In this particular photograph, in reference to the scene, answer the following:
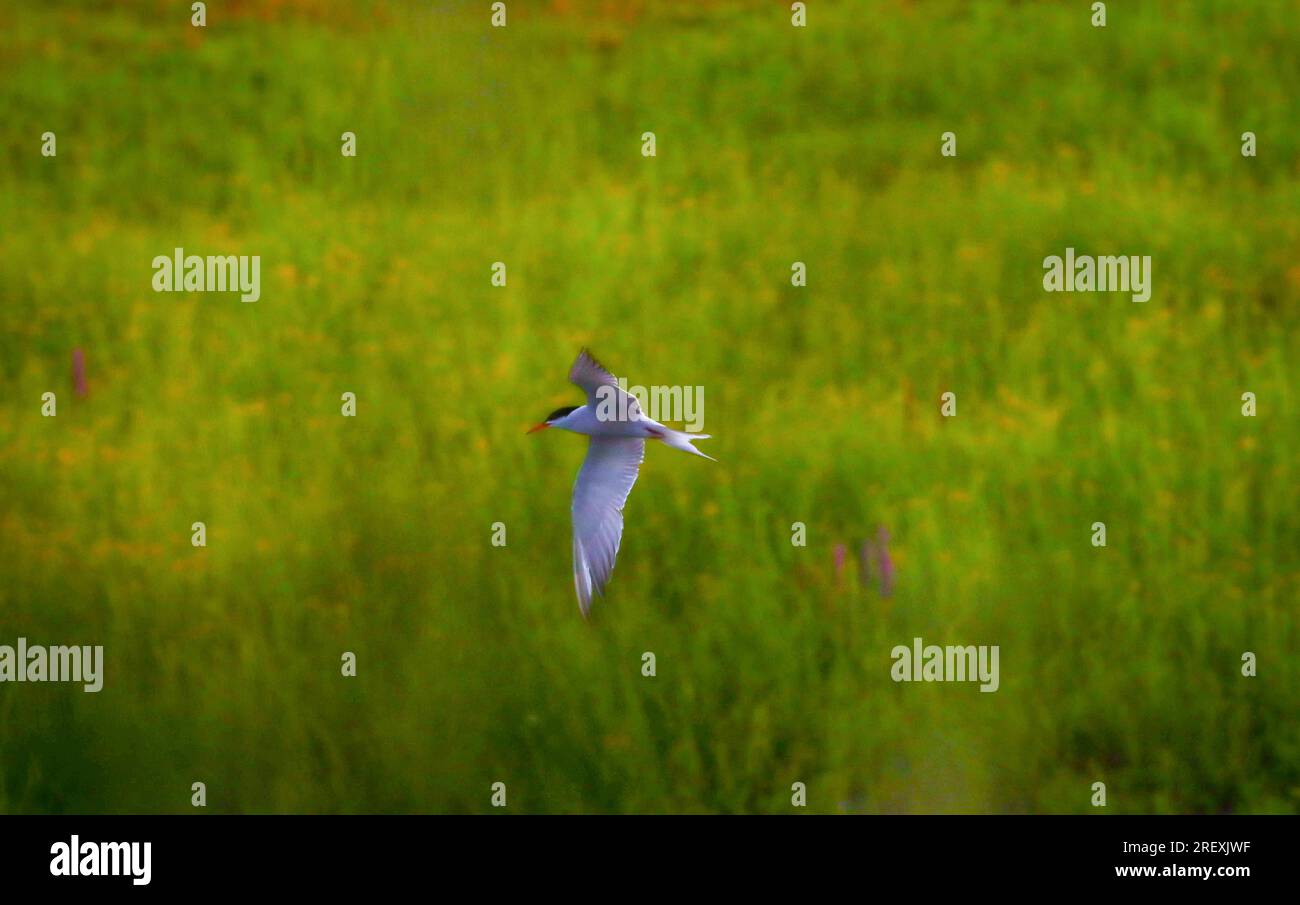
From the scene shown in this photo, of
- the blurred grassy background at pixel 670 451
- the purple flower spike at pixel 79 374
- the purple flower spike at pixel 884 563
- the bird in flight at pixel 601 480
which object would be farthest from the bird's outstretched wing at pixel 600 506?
the purple flower spike at pixel 79 374

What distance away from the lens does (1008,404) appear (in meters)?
7.63

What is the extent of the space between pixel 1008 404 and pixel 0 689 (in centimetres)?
491

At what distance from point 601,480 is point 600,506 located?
112 millimetres

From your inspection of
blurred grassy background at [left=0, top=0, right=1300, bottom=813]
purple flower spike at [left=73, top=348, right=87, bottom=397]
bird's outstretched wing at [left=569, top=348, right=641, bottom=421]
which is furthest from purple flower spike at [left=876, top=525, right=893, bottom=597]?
purple flower spike at [left=73, top=348, right=87, bottom=397]

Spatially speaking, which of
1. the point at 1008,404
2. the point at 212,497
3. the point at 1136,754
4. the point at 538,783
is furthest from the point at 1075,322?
the point at 212,497

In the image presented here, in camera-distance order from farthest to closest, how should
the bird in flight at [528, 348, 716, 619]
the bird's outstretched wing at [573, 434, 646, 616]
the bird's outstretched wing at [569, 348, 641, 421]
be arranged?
the bird's outstretched wing at [573, 434, 646, 616], the bird in flight at [528, 348, 716, 619], the bird's outstretched wing at [569, 348, 641, 421]

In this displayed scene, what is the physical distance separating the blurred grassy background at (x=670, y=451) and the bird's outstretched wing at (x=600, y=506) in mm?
212

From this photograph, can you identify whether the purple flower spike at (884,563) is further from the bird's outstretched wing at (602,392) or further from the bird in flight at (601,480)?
the bird's outstretched wing at (602,392)

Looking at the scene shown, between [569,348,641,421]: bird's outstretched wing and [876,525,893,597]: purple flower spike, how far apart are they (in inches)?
48.9

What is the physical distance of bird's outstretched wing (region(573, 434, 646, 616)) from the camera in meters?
6.35

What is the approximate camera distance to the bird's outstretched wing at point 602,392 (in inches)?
231

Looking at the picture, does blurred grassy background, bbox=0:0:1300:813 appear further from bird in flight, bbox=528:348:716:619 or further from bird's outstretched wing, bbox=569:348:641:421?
bird's outstretched wing, bbox=569:348:641:421

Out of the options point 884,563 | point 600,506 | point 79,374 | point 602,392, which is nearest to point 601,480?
point 600,506

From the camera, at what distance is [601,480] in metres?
6.43
